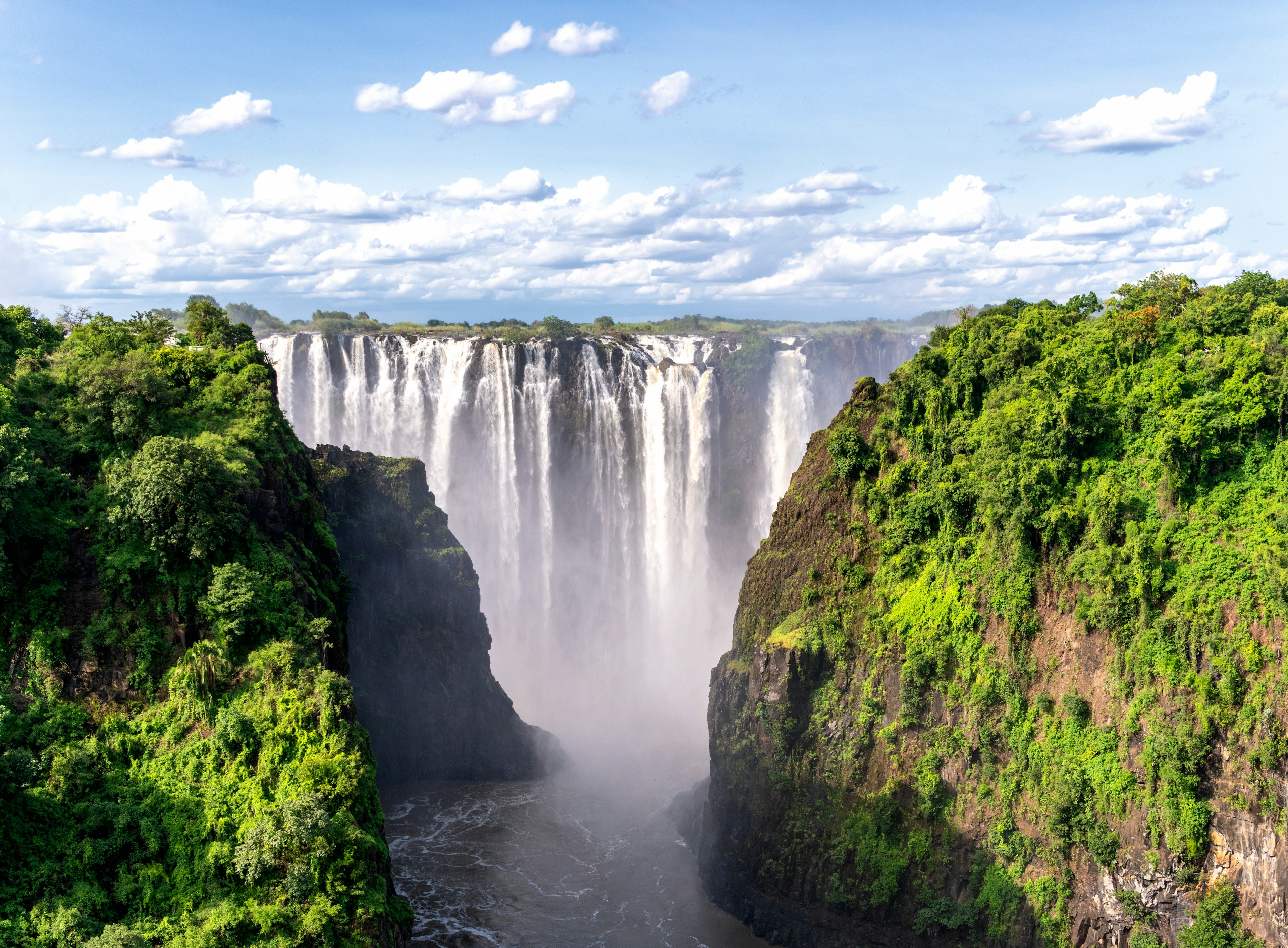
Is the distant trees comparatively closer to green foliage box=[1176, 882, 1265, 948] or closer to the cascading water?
the cascading water

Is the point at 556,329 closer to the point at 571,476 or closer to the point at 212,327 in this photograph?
the point at 571,476

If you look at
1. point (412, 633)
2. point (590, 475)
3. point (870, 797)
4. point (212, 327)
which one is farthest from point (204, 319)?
point (870, 797)

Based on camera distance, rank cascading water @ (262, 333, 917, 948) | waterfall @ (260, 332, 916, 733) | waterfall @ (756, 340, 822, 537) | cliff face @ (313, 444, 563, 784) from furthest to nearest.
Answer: waterfall @ (756, 340, 822, 537)
waterfall @ (260, 332, 916, 733)
cascading water @ (262, 333, 917, 948)
cliff face @ (313, 444, 563, 784)

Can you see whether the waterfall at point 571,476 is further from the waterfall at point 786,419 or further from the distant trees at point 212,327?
the distant trees at point 212,327

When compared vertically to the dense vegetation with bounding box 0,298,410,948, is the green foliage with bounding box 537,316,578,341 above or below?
above

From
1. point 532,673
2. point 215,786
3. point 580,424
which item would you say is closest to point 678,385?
point 580,424

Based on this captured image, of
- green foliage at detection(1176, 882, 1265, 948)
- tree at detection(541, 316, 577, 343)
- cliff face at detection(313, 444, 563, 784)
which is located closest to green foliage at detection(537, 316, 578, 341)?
tree at detection(541, 316, 577, 343)

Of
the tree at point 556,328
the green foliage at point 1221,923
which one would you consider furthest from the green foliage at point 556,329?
the green foliage at point 1221,923
